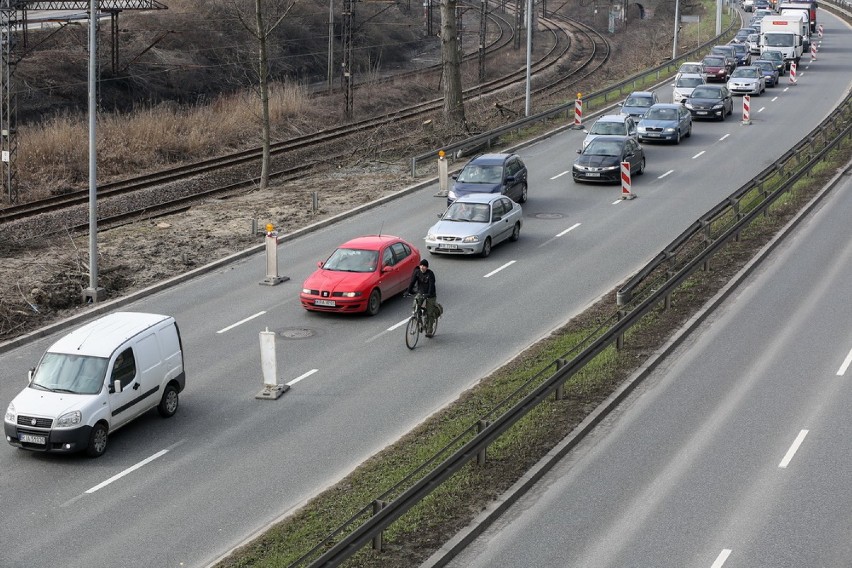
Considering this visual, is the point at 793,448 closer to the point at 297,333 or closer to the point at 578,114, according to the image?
the point at 297,333

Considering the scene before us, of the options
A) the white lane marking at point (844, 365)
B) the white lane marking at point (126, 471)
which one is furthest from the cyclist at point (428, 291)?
the white lane marking at point (844, 365)

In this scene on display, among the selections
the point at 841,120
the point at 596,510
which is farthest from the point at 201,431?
the point at 841,120

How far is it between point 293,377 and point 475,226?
31.4 feet

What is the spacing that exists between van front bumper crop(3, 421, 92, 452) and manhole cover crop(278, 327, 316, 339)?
6274 mm

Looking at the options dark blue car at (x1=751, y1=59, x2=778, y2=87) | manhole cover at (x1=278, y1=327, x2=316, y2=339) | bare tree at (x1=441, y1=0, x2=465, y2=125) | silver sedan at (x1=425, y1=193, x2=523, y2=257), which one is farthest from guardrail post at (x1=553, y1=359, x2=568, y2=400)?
dark blue car at (x1=751, y1=59, x2=778, y2=87)

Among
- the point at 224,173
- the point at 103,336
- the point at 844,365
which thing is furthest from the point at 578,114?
the point at 103,336

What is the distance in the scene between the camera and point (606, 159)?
36.8m

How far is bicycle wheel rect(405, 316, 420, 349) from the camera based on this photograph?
21797 millimetres

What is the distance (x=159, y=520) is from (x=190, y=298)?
11.1 meters

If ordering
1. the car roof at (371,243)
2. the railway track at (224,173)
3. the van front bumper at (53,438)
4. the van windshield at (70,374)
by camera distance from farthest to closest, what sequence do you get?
the railway track at (224,173) → the car roof at (371,243) → the van windshield at (70,374) → the van front bumper at (53,438)

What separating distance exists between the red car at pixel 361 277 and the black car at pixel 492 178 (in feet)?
23.8

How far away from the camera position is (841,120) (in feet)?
144

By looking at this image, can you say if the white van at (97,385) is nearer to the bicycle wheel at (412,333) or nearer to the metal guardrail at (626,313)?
the bicycle wheel at (412,333)

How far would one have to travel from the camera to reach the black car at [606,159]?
3656 centimetres
